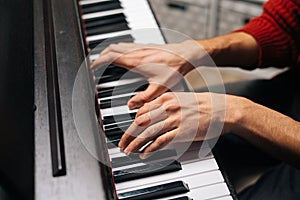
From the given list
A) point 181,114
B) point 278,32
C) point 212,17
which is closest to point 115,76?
point 181,114

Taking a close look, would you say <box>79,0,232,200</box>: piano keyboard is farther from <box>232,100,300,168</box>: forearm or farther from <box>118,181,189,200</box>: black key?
<box>232,100,300,168</box>: forearm

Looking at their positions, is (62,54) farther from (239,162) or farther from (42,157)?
(239,162)

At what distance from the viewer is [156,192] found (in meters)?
0.70

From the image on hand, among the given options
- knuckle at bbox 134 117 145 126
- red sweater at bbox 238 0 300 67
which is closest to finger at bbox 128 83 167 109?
knuckle at bbox 134 117 145 126

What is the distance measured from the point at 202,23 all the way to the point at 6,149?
1.53m

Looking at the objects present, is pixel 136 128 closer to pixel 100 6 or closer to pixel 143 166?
pixel 143 166

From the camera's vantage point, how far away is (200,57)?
3.44 feet

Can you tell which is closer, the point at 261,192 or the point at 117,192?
the point at 117,192

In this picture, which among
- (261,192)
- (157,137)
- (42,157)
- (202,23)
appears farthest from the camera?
(202,23)

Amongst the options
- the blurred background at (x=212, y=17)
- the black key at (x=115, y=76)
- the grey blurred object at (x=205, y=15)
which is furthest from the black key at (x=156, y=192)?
the grey blurred object at (x=205, y=15)

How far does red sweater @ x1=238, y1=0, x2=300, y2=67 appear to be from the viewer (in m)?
1.16

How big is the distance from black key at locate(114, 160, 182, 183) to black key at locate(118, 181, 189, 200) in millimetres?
29

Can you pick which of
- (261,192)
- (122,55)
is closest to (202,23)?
(122,55)

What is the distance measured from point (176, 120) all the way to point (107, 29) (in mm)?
417
